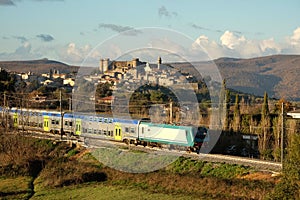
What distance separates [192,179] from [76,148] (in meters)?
10.0

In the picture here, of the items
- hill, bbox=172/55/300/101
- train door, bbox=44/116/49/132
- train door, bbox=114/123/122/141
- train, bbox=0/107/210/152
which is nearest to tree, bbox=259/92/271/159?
train, bbox=0/107/210/152

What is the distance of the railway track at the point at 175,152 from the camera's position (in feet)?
58.7

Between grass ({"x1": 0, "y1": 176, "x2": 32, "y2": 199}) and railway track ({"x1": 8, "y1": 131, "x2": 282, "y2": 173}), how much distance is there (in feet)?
18.1

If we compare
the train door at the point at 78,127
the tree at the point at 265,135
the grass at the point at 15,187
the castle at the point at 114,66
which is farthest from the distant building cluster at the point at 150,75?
the grass at the point at 15,187

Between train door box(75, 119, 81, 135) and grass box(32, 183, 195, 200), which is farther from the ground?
train door box(75, 119, 81, 135)

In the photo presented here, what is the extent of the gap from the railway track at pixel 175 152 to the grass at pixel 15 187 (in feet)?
18.1

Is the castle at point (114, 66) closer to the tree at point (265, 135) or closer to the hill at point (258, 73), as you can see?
the hill at point (258, 73)

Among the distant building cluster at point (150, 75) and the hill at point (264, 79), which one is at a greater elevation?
the hill at point (264, 79)

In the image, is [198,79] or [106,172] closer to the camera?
[106,172]

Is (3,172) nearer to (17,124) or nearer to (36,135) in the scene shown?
(36,135)

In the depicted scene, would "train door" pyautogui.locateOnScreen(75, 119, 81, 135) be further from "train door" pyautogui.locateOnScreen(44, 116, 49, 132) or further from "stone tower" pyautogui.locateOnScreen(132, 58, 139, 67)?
"stone tower" pyautogui.locateOnScreen(132, 58, 139, 67)

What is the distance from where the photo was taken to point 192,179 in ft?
55.3

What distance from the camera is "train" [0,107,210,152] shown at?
20.9m

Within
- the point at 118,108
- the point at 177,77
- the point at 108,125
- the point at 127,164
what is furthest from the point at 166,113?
the point at 127,164
